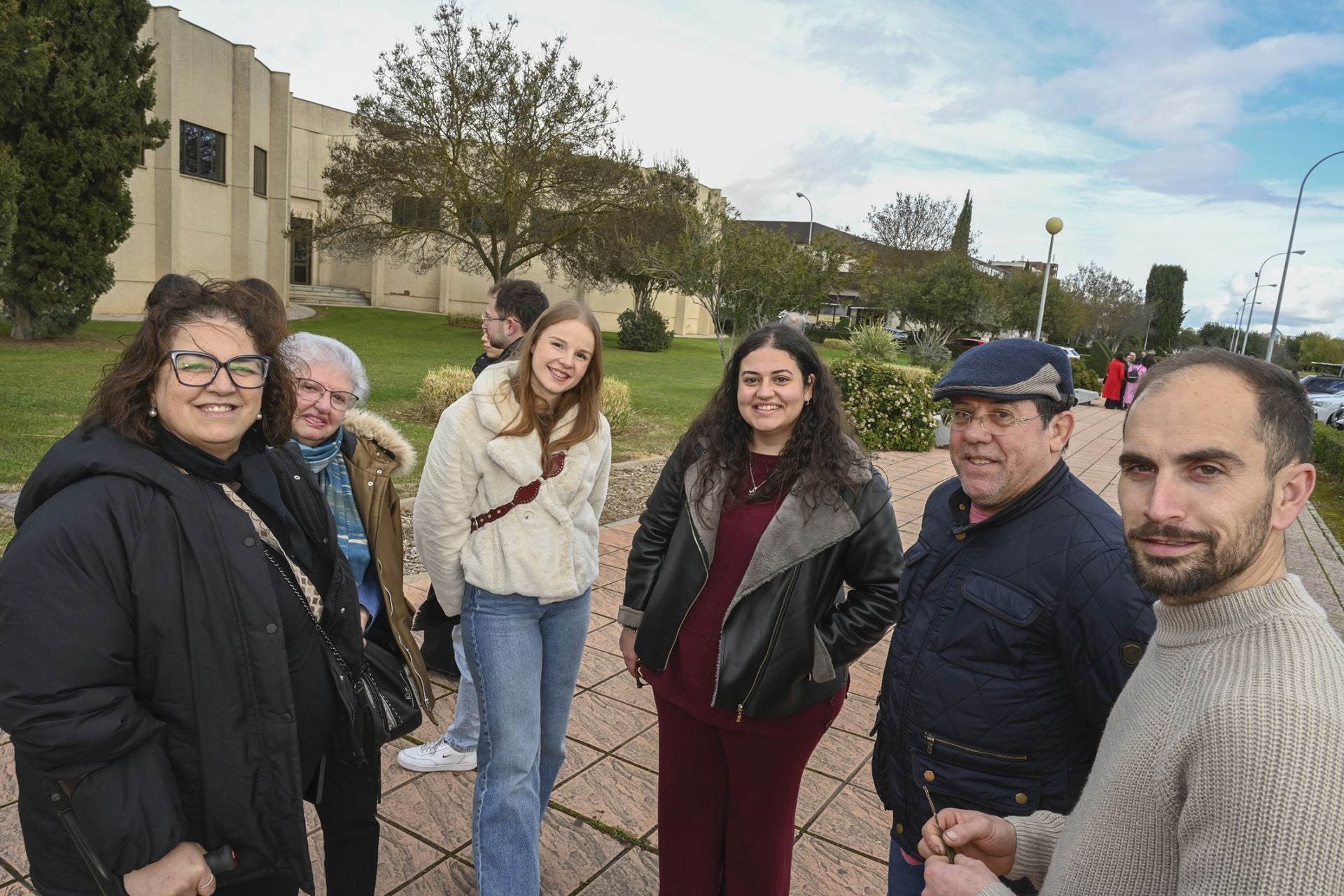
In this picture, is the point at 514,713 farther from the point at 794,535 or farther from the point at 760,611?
the point at 794,535

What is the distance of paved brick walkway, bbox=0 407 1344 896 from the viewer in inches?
114

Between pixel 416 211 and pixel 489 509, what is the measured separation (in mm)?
28287

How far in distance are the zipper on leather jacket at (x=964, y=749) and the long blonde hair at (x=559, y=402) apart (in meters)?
1.49

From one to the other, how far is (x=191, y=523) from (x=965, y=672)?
5.47 feet

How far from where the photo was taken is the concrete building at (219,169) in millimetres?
24891

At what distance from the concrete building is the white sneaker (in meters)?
21.4

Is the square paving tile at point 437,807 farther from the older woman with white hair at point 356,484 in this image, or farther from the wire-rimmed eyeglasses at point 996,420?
the wire-rimmed eyeglasses at point 996,420

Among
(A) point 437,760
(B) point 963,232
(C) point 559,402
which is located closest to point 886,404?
(A) point 437,760

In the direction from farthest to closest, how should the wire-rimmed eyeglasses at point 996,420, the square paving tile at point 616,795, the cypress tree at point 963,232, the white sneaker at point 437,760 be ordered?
the cypress tree at point 963,232 → the white sneaker at point 437,760 → the square paving tile at point 616,795 → the wire-rimmed eyeglasses at point 996,420

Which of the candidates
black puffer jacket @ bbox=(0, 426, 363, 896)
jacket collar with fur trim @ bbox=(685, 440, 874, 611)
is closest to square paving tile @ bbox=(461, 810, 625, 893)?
black puffer jacket @ bbox=(0, 426, 363, 896)

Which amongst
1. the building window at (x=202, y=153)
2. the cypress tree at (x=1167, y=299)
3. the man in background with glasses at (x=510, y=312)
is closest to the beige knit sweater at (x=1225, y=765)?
the man in background with glasses at (x=510, y=312)

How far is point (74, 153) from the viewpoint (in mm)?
16875

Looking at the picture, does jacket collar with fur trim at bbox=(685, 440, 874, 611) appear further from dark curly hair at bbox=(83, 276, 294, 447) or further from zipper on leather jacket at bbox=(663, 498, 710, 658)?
dark curly hair at bbox=(83, 276, 294, 447)

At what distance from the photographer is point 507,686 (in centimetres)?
258
